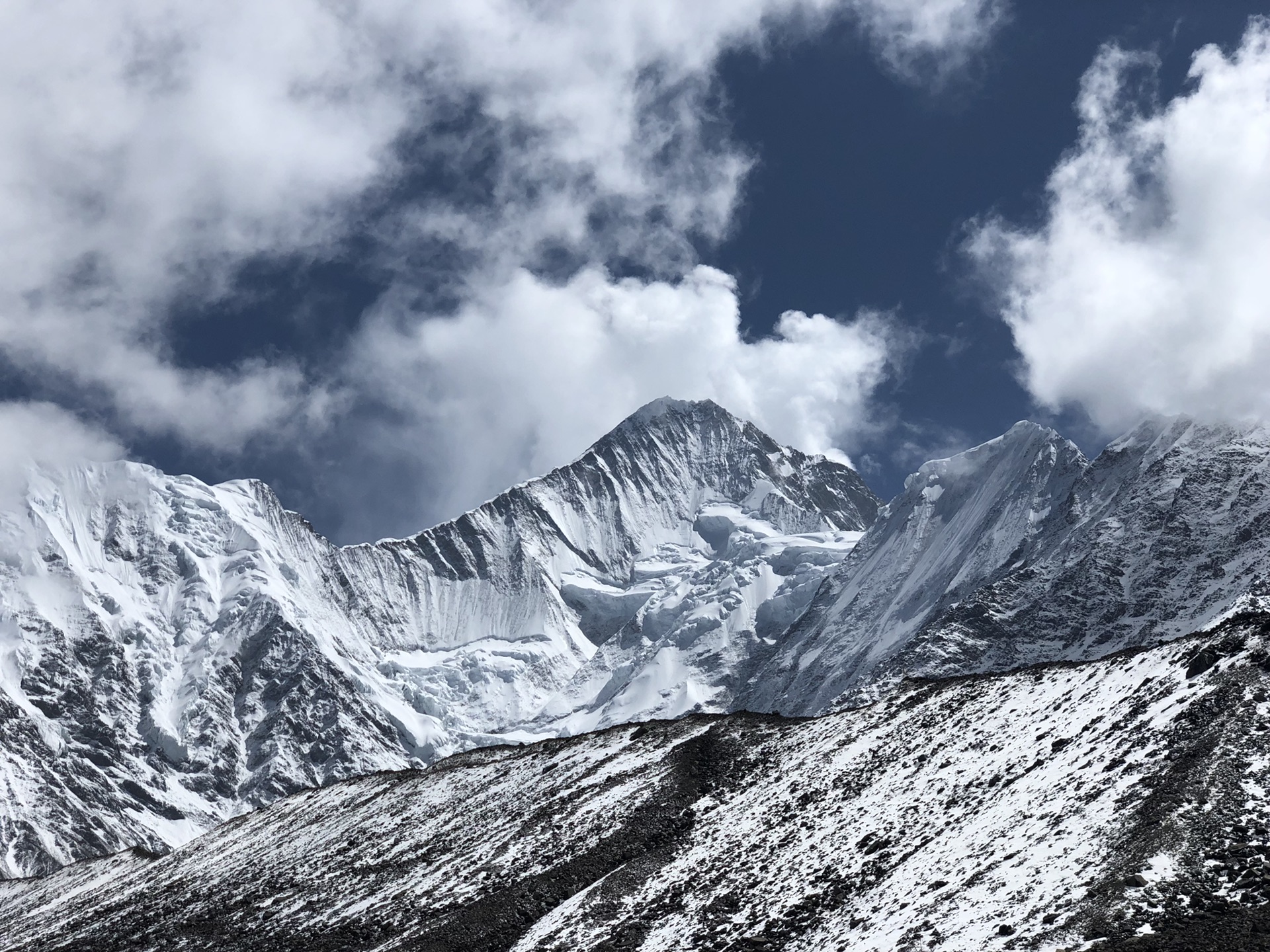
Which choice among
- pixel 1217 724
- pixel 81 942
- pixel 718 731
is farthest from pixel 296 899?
pixel 1217 724

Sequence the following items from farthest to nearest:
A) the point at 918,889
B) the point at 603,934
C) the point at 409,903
Result: 1. the point at 409,903
2. the point at 603,934
3. the point at 918,889

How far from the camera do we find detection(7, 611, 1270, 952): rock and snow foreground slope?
79.9ft

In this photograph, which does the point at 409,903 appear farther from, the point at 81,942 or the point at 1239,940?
the point at 1239,940

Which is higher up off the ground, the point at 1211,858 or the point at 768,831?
→ the point at 768,831

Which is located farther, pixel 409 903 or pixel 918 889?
pixel 409 903

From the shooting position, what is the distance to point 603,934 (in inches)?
1401

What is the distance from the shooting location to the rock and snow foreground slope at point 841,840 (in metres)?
24.4

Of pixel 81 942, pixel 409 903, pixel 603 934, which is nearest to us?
pixel 603 934

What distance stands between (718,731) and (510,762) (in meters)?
18.9

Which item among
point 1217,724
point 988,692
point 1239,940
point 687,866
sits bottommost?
point 1239,940

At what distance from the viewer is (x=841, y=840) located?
3588cm

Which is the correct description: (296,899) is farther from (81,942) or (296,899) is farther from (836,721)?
(836,721)

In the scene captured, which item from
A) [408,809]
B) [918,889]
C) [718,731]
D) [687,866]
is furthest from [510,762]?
[918,889]

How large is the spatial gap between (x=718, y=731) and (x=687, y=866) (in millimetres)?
20419
